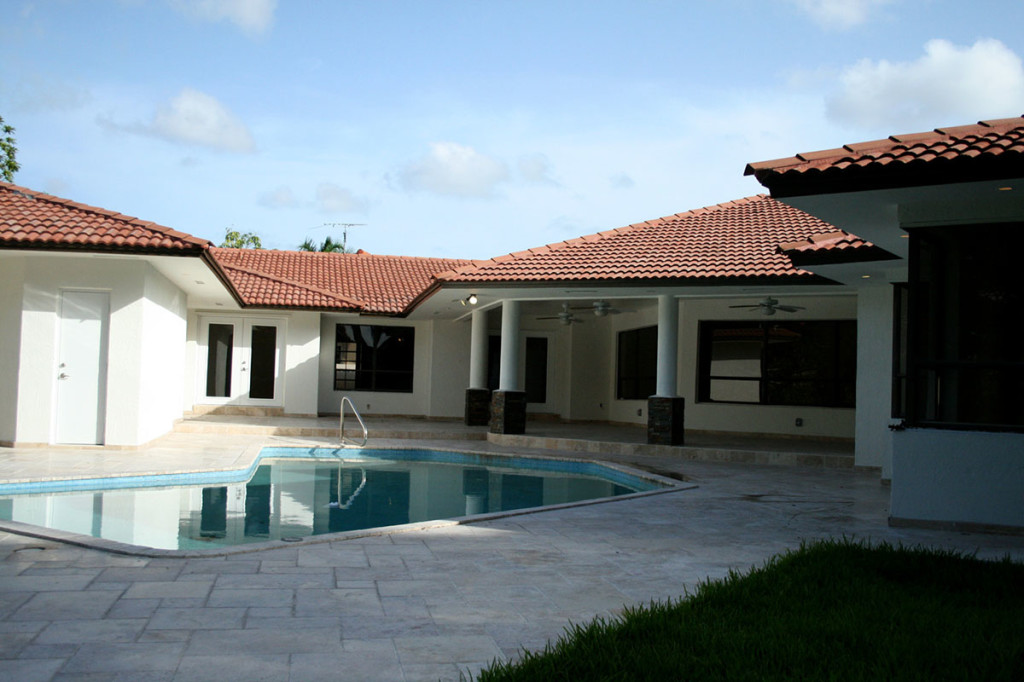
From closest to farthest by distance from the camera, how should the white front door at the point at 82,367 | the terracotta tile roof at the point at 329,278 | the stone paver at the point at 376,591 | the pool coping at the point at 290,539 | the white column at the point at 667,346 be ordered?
the stone paver at the point at 376,591 → the pool coping at the point at 290,539 → the white front door at the point at 82,367 → the white column at the point at 667,346 → the terracotta tile roof at the point at 329,278

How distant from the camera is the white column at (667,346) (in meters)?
15.5

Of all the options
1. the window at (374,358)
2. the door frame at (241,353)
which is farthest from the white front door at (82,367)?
the window at (374,358)

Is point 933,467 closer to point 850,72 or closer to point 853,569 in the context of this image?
point 853,569

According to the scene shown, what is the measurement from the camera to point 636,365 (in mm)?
21219

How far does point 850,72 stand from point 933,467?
11153mm

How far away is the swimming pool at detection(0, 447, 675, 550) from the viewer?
28.4 ft

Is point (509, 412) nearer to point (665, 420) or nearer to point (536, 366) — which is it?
point (665, 420)

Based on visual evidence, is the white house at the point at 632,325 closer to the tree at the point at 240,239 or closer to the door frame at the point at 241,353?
the door frame at the point at 241,353

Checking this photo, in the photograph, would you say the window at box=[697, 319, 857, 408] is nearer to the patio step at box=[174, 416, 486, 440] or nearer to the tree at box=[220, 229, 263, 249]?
the patio step at box=[174, 416, 486, 440]

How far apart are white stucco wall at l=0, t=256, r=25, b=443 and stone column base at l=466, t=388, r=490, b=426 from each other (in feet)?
31.9

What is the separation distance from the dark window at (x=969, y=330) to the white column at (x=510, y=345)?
30.9ft

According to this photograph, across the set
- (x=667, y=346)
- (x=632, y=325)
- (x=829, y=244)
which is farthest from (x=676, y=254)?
(x=632, y=325)

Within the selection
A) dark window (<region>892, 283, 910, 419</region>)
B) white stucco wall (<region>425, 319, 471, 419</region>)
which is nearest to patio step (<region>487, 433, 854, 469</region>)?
dark window (<region>892, 283, 910, 419</region>)

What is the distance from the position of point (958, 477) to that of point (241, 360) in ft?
57.0
